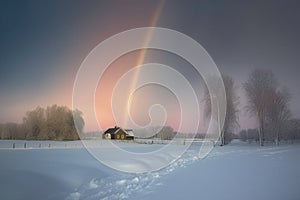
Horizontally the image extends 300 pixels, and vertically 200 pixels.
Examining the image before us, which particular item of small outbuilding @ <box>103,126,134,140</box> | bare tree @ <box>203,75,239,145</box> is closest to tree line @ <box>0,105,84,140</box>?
small outbuilding @ <box>103,126,134,140</box>

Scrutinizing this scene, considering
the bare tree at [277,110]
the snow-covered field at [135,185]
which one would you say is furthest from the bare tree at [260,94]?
the snow-covered field at [135,185]

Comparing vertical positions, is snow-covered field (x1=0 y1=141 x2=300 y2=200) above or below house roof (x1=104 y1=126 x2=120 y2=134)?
below

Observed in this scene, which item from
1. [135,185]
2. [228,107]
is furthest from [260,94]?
[135,185]

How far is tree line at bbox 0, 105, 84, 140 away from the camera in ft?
203

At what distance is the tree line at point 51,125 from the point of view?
6197cm

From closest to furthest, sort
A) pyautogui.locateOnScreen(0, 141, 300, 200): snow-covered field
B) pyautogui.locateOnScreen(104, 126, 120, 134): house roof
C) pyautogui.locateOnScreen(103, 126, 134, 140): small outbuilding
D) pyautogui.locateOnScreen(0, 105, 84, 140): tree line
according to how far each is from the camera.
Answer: pyautogui.locateOnScreen(0, 141, 300, 200): snow-covered field
pyautogui.locateOnScreen(0, 105, 84, 140): tree line
pyautogui.locateOnScreen(103, 126, 134, 140): small outbuilding
pyautogui.locateOnScreen(104, 126, 120, 134): house roof

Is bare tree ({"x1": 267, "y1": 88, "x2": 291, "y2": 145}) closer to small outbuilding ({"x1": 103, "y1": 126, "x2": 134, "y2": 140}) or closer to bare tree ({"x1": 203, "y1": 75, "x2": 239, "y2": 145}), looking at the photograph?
bare tree ({"x1": 203, "y1": 75, "x2": 239, "y2": 145})

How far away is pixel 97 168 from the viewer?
1468 cm

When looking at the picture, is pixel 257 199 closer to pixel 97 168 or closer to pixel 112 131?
pixel 97 168

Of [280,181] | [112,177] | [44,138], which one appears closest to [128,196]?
[112,177]

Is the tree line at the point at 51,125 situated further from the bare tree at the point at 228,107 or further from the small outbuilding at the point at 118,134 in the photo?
the bare tree at the point at 228,107

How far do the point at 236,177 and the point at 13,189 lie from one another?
9.89 m

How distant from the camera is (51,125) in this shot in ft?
218

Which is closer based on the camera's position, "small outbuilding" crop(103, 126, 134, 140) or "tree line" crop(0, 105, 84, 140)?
"tree line" crop(0, 105, 84, 140)
